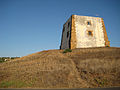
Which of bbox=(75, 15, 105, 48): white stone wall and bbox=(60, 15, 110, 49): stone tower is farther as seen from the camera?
bbox=(75, 15, 105, 48): white stone wall

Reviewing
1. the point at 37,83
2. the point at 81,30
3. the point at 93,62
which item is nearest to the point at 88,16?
the point at 81,30

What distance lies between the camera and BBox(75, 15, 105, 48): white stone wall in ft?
67.3

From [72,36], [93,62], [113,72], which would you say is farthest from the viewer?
[72,36]

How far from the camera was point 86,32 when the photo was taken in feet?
70.0

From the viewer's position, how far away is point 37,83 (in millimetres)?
7898

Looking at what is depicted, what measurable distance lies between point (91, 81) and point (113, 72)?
9.72ft

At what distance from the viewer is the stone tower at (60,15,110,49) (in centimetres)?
2028

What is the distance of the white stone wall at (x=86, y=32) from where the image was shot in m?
20.5

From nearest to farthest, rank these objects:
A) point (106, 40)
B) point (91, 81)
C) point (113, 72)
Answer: point (91, 81) → point (113, 72) → point (106, 40)

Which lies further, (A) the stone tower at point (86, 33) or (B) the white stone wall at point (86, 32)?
(B) the white stone wall at point (86, 32)

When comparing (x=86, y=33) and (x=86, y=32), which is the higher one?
(x=86, y=32)

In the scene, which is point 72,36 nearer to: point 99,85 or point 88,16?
point 88,16

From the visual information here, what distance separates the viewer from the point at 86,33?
21.2 meters

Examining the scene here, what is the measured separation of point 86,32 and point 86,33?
0.28 m
